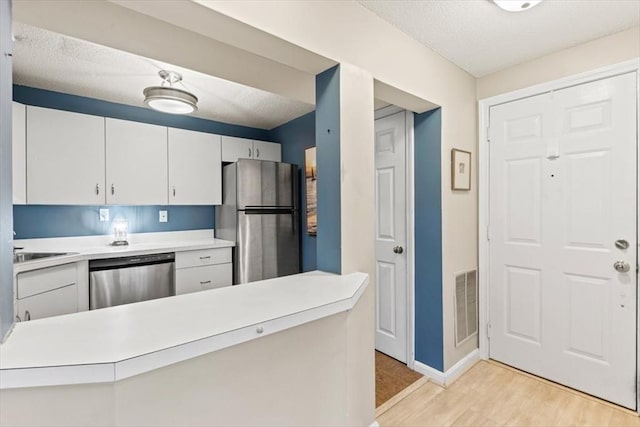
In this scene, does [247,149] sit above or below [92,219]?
above

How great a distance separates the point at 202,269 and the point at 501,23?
10.3 feet

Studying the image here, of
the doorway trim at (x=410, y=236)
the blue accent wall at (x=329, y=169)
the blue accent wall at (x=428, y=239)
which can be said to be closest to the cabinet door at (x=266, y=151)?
the doorway trim at (x=410, y=236)

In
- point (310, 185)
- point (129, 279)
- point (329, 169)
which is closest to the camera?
point (329, 169)

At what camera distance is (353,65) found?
1.56 metres

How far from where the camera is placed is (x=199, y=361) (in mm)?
969

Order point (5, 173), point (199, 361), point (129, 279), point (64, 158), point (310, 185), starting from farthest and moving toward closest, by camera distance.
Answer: point (310, 185) → point (129, 279) → point (64, 158) → point (199, 361) → point (5, 173)

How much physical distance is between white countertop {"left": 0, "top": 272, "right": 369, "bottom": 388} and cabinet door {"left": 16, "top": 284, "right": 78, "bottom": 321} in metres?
1.55

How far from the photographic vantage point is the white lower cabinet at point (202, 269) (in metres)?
2.98

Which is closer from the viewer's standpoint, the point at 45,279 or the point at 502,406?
the point at 502,406

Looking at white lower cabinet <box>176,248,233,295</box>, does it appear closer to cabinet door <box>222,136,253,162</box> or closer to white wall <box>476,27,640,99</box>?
cabinet door <box>222,136,253,162</box>

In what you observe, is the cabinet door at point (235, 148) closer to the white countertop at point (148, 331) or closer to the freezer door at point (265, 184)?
the freezer door at point (265, 184)

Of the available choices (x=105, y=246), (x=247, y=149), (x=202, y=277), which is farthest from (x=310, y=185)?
(x=105, y=246)

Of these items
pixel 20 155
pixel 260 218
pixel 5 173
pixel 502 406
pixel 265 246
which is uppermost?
pixel 20 155

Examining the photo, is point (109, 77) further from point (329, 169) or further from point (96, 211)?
point (329, 169)
